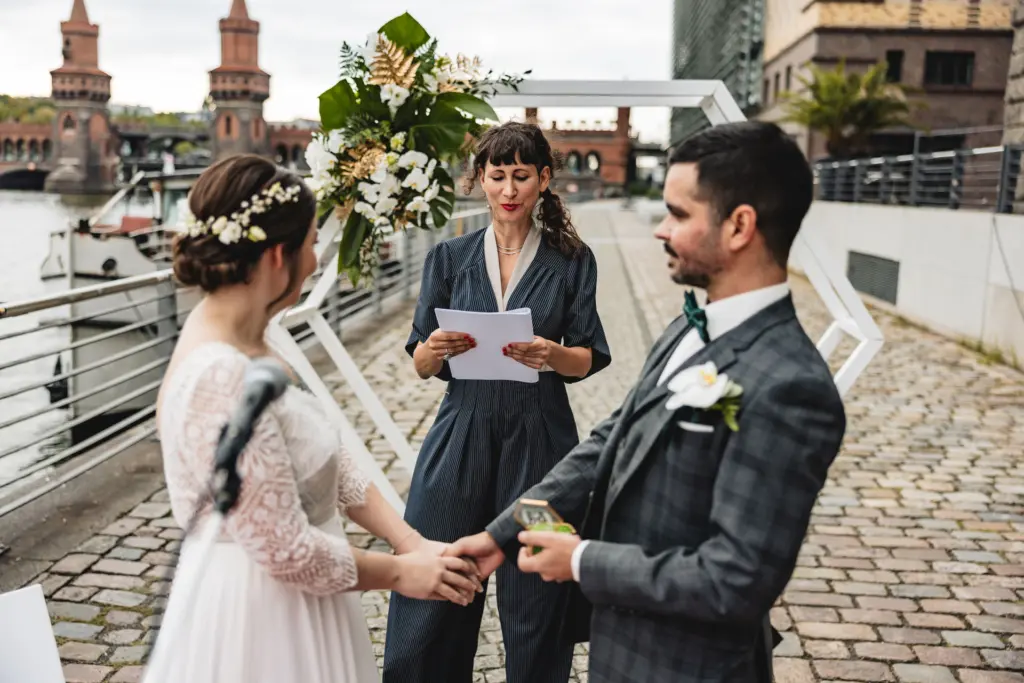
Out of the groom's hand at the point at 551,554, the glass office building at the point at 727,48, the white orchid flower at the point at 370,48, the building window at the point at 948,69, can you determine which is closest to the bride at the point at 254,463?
the groom's hand at the point at 551,554

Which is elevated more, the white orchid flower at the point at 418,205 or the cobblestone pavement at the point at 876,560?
the white orchid flower at the point at 418,205

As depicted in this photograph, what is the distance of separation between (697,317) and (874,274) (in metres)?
17.2

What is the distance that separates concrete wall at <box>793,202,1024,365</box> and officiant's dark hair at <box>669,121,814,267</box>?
10.3 m

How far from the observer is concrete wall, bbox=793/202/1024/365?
12.0 metres

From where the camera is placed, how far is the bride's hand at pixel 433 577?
8.09 feet

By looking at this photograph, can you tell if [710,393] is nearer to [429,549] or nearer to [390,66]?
[429,549]

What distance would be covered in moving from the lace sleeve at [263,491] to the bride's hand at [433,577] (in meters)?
0.32

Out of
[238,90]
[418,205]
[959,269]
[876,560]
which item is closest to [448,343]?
[418,205]

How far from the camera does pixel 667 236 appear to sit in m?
2.07

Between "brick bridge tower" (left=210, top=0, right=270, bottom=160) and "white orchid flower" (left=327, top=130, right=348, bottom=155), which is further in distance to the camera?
"brick bridge tower" (left=210, top=0, right=270, bottom=160)

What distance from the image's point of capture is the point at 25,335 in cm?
1452

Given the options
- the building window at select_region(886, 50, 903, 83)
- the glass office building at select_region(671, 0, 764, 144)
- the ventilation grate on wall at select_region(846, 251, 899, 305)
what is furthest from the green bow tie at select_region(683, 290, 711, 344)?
the building window at select_region(886, 50, 903, 83)

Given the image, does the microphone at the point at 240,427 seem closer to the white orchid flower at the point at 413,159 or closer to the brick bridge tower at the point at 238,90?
the white orchid flower at the point at 413,159

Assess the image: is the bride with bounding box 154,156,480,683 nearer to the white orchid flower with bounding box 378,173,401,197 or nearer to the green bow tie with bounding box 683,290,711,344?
the green bow tie with bounding box 683,290,711,344
